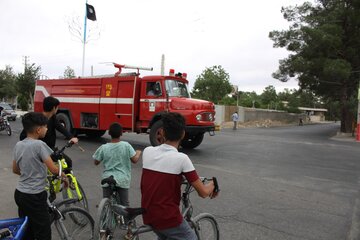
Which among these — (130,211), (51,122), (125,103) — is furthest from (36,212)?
(125,103)

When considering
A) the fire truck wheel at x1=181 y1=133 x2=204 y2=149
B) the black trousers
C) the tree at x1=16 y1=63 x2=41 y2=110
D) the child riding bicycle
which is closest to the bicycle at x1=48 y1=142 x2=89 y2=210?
the black trousers

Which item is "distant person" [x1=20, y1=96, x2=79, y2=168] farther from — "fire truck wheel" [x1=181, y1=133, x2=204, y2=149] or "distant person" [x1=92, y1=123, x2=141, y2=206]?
"fire truck wheel" [x1=181, y1=133, x2=204, y2=149]

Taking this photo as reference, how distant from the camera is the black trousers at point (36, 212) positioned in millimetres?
3656

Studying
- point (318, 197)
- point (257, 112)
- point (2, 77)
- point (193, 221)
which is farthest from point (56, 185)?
point (2, 77)

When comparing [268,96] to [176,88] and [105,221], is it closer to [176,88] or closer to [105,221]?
[176,88]

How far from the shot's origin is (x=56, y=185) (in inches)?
198

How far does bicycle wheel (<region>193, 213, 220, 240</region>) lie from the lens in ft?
12.9

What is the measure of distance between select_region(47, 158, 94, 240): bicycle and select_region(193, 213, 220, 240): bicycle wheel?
127cm

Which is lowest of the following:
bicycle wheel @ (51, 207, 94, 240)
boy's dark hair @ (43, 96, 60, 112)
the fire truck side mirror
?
bicycle wheel @ (51, 207, 94, 240)

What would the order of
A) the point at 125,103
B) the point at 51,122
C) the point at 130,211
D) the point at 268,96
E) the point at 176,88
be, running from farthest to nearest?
the point at 268,96
the point at 125,103
the point at 176,88
the point at 51,122
the point at 130,211

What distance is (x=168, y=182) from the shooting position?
9.99 feet

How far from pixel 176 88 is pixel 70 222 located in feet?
32.5

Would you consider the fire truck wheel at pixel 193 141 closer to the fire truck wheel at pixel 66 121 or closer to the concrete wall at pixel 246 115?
the fire truck wheel at pixel 66 121

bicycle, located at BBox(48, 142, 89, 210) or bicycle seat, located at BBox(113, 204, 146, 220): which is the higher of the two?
bicycle seat, located at BBox(113, 204, 146, 220)
